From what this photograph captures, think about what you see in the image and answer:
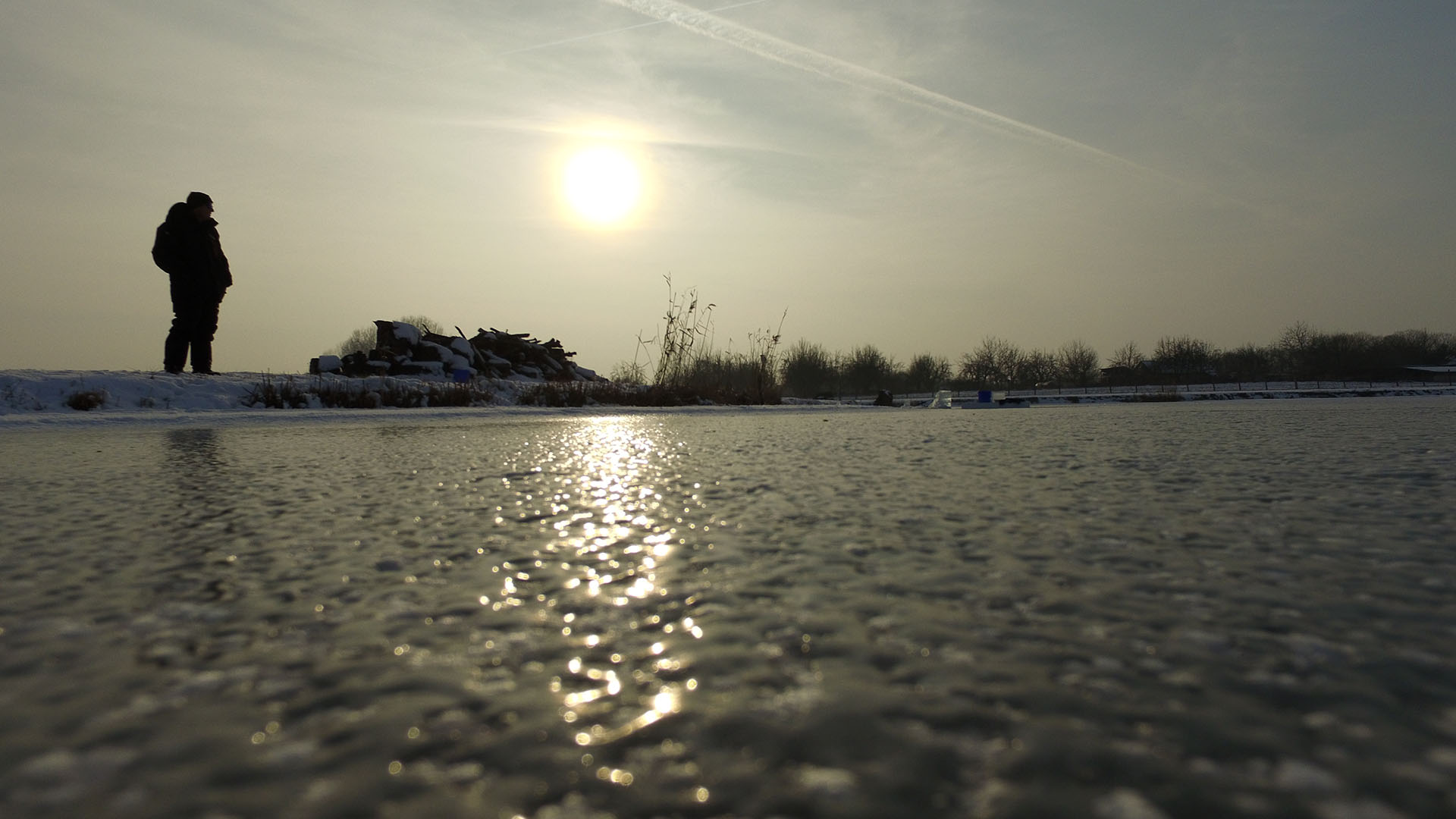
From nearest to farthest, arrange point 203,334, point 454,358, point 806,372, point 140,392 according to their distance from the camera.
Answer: point 140,392 < point 203,334 < point 454,358 < point 806,372

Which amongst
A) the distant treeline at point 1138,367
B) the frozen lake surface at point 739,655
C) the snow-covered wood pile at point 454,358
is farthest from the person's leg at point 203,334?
the distant treeline at point 1138,367

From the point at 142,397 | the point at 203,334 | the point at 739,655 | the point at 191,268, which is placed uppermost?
the point at 191,268

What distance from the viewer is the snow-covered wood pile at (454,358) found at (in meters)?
18.5

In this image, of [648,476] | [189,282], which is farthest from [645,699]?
[189,282]

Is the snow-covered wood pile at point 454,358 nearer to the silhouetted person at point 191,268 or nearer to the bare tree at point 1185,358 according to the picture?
the silhouetted person at point 191,268

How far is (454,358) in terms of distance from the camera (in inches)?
769

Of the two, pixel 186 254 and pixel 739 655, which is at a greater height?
pixel 186 254

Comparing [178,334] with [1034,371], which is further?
[1034,371]

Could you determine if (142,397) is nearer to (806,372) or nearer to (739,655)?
(739,655)

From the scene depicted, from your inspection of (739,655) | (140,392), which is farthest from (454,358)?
(739,655)

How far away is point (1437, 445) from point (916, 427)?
13.5 ft

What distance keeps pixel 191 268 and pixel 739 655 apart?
1495 centimetres

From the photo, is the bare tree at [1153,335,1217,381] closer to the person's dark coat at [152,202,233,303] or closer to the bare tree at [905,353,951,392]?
the bare tree at [905,353,951,392]

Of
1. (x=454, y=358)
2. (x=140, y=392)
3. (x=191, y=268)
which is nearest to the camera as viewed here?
(x=140, y=392)
